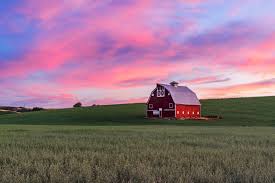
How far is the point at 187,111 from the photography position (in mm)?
108438

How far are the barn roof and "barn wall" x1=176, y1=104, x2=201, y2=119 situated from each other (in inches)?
39.3

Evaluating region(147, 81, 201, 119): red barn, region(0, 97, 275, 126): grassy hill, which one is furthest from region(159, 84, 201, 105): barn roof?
region(0, 97, 275, 126): grassy hill

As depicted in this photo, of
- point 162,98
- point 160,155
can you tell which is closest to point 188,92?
point 162,98

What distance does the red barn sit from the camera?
345 feet

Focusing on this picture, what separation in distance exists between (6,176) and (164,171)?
12.5ft

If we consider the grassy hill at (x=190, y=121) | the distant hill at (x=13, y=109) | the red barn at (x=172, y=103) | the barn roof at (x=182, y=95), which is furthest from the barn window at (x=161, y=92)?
the distant hill at (x=13, y=109)

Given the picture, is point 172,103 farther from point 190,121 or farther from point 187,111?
point 190,121

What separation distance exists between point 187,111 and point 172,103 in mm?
5911

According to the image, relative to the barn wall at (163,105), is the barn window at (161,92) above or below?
above

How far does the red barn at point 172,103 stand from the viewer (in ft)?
345

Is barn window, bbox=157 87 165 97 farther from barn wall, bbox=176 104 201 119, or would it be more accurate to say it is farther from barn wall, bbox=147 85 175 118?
barn wall, bbox=176 104 201 119

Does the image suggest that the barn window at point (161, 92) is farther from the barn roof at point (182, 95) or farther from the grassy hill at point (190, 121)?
the grassy hill at point (190, 121)

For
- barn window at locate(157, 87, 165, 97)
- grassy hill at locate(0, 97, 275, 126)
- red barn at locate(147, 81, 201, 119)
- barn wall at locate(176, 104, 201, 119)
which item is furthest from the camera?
barn window at locate(157, 87, 165, 97)

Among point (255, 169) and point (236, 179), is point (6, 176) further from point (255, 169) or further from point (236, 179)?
point (255, 169)
